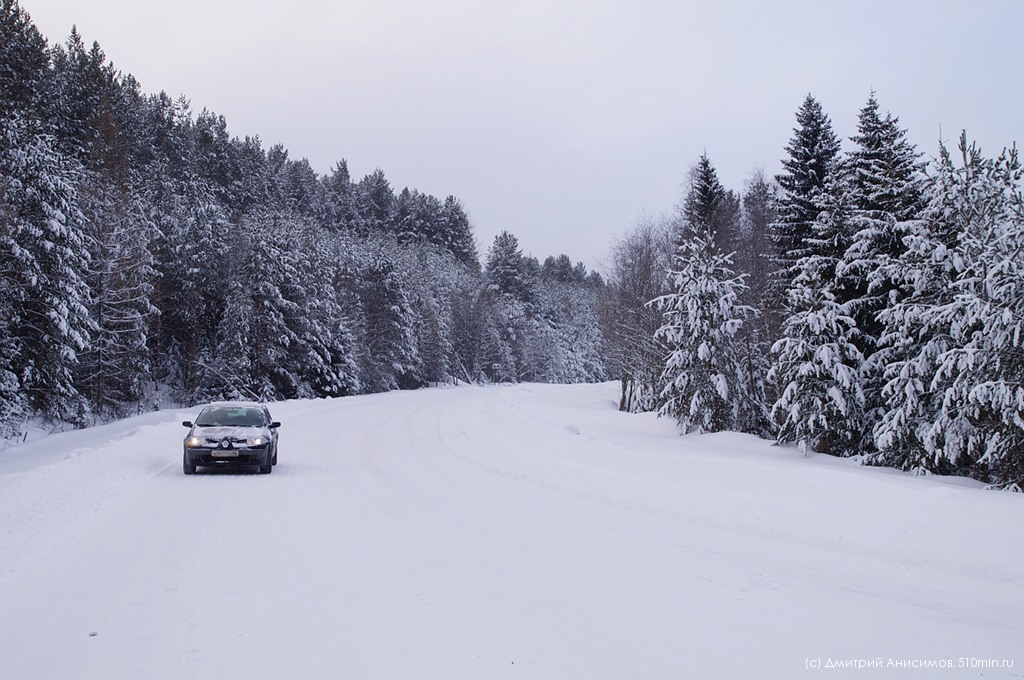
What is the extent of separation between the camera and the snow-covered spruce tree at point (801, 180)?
24969 millimetres

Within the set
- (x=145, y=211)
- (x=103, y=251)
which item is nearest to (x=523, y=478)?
(x=103, y=251)

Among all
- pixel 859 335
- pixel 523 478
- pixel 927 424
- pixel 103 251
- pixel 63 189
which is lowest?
pixel 523 478

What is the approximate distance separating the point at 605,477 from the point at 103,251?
33099 mm

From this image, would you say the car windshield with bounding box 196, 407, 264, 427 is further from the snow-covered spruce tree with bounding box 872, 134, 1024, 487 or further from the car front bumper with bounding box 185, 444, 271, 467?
the snow-covered spruce tree with bounding box 872, 134, 1024, 487

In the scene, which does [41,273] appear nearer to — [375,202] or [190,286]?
[190,286]

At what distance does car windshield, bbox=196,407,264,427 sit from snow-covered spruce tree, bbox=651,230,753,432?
12.4 metres

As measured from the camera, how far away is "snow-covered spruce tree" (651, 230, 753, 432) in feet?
68.0

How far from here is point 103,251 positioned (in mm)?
35312

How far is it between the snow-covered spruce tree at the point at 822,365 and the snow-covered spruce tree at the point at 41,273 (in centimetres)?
2878

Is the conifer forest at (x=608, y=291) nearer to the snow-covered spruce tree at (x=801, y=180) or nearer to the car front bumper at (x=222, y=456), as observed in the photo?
the snow-covered spruce tree at (x=801, y=180)

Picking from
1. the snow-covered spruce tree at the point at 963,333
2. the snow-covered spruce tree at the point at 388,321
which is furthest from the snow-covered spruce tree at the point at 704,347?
the snow-covered spruce tree at the point at 388,321

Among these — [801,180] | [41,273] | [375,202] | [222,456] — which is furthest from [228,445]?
[375,202]

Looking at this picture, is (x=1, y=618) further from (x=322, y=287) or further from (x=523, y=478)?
(x=322, y=287)

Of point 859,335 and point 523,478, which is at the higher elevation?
point 859,335
